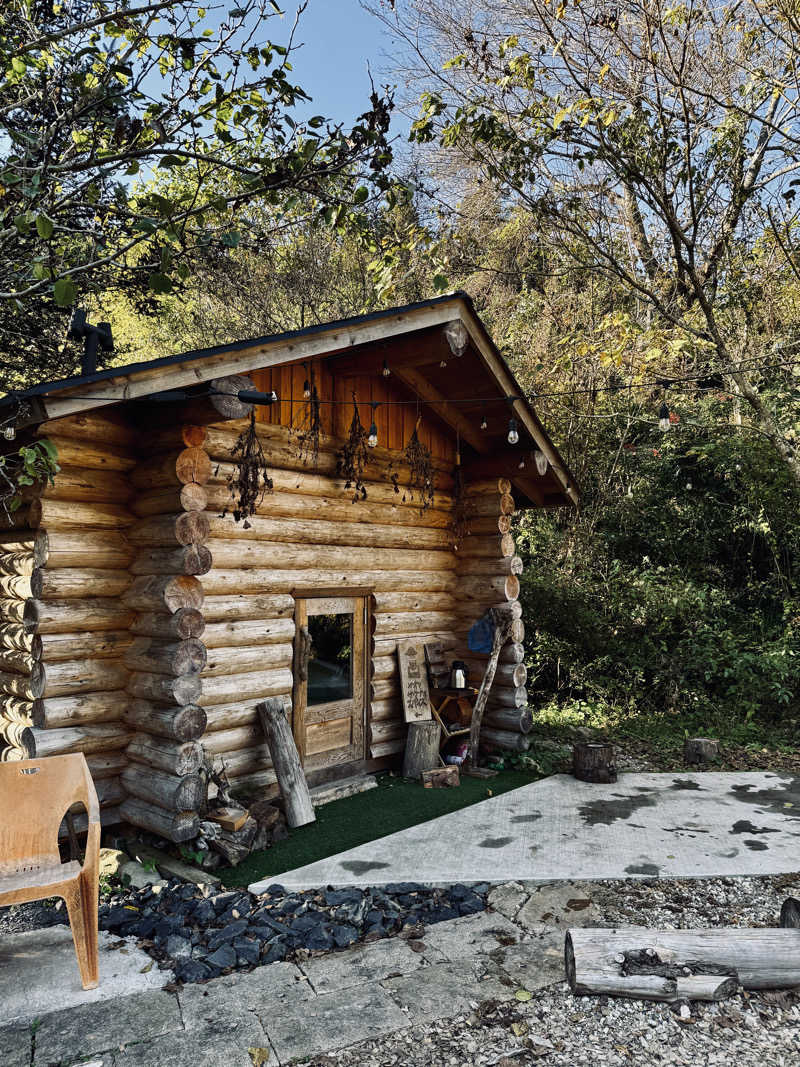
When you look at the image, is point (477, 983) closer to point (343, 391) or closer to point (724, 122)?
point (343, 391)

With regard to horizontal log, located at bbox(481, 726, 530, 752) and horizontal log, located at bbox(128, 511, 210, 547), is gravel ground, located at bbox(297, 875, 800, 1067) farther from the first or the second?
horizontal log, located at bbox(481, 726, 530, 752)

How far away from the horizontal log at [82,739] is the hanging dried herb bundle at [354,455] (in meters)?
3.19

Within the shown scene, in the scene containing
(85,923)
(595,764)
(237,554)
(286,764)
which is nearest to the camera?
(85,923)

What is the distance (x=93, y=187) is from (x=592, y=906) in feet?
19.3

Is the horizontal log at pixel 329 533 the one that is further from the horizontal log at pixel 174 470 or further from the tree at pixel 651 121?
the tree at pixel 651 121

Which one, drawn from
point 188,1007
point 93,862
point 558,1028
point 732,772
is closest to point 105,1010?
point 188,1007

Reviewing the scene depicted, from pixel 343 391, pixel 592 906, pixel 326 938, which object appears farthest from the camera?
pixel 343 391

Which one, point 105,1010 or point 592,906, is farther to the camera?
point 592,906

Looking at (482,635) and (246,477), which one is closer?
(246,477)

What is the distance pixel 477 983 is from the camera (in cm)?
369

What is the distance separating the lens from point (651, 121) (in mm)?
7953

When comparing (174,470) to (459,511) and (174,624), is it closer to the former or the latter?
(174,624)

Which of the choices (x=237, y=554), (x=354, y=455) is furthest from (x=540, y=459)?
(x=237, y=554)

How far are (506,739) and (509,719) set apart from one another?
0.80 ft
